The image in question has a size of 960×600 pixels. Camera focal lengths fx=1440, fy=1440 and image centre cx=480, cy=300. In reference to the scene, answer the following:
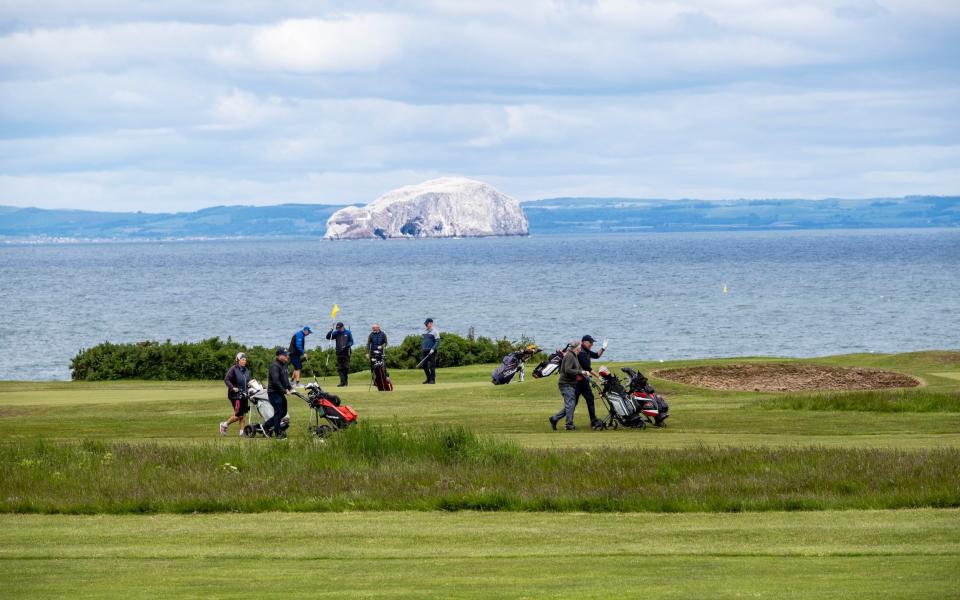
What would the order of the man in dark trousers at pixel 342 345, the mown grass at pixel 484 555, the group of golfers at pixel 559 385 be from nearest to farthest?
the mown grass at pixel 484 555 < the group of golfers at pixel 559 385 < the man in dark trousers at pixel 342 345

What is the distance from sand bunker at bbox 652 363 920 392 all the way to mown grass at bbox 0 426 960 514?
657 inches

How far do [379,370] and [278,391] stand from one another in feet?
37.5

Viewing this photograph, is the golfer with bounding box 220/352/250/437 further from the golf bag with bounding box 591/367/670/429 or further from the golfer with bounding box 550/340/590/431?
the golf bag with bounding box 591/367/670/429

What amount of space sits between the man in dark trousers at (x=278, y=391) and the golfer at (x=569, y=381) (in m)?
5.13

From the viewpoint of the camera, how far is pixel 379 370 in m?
38.5

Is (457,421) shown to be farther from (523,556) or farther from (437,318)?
(437,318)

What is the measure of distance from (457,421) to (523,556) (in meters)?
14.7

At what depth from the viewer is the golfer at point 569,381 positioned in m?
27.6

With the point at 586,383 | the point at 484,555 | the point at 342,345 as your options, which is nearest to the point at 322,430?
the point at 586,383

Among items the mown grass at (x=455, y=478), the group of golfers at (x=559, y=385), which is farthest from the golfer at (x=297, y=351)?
the mown grass at (x=455, y=478)

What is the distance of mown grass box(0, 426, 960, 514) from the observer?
18.7m

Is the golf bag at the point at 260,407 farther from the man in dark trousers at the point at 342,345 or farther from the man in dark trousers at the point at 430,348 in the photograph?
the man in dark trousers at the point at 430,348

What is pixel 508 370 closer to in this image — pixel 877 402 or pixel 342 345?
pixel 342 345

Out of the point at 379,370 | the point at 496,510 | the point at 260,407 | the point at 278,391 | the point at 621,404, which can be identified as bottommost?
the point at 379,370
